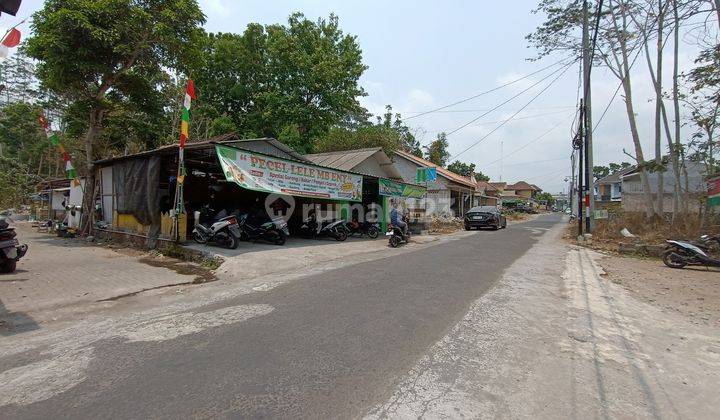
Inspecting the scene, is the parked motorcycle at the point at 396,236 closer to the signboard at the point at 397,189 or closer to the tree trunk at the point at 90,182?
the signboard at the point at 397,189

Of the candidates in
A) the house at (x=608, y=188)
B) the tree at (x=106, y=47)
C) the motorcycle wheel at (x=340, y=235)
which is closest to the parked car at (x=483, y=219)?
the motorcycle wheel at (x=340, y=235)

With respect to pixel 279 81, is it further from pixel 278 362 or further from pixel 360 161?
pixel 278 362

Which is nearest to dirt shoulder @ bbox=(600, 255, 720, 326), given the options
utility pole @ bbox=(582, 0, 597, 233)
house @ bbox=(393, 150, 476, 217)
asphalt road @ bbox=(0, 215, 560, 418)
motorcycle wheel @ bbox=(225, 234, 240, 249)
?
asphalt road @ bbox=(0, 215, 560, 418)

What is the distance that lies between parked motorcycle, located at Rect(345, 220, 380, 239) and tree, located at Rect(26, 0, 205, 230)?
9405mm

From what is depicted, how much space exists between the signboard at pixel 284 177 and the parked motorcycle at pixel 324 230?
3.64 feet

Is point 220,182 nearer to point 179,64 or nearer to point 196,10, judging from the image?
point 179,64

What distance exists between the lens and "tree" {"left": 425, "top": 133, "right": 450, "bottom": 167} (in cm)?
4044

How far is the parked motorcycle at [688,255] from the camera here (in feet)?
32.3

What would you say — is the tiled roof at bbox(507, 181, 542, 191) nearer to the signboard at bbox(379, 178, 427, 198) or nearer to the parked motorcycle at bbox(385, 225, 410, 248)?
the signboard at bbox(379, 178, 427, 198)

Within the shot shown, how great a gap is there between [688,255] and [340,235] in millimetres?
10461

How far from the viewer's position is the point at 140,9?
13.2 metres

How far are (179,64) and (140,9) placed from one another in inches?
104

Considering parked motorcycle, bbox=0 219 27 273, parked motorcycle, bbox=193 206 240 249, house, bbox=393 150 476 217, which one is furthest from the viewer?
house, bbox=393 150 476 217

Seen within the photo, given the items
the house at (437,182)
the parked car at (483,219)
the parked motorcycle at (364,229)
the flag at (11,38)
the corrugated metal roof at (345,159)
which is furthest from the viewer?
the house at (437,182)
